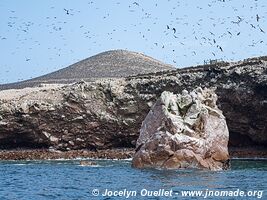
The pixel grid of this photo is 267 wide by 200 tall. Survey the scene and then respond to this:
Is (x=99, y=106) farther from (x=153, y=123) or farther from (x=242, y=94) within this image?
(x=153, y=123)

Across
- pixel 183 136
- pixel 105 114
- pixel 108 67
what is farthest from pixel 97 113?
pixel 108 67

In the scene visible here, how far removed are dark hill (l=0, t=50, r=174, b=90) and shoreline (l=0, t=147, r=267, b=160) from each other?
3271 inches

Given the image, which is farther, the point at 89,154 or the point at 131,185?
the point at 89,154

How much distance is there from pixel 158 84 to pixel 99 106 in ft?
25.3

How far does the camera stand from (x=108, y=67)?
537 ft

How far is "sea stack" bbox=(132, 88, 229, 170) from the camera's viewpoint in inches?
1682

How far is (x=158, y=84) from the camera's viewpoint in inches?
2810

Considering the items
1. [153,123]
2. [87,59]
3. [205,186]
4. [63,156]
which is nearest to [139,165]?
[153,123]

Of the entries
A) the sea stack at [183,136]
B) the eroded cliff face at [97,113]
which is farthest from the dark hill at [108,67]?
the sea stack at [183,136]

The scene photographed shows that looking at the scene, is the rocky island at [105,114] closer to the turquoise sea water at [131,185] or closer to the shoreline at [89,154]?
the shoreline at [89,154]

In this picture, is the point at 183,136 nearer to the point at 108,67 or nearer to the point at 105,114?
the point at 105,114

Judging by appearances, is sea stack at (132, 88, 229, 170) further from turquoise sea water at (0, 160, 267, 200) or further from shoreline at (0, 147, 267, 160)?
shoreline at (0, 147, 267, 160)

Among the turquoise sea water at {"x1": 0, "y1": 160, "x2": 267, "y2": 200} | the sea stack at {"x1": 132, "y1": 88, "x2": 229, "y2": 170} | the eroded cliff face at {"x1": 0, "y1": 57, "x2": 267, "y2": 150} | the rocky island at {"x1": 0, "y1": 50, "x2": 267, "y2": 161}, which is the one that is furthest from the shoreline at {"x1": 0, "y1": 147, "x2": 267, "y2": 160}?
the turquoise sea water at {"x1": 0, "y1": 160, "x2": 267, "y2": 200}

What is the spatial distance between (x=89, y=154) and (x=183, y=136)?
26.7m
